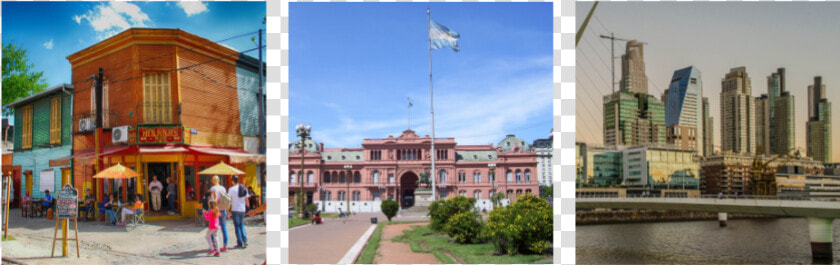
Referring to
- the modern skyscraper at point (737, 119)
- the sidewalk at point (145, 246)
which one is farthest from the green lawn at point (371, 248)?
the modern skyscraper at point (737, 119)

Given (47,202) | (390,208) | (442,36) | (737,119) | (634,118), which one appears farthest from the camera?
(634,118)

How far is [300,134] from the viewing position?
496 cm

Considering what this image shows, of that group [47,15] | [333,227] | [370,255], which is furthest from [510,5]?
[47,15]

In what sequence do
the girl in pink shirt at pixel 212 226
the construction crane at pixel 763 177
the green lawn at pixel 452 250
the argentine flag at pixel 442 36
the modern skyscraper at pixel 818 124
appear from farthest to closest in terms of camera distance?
the construction crane at pixel 763 177 < the modern skyscraper at pixel 818 124 < the argentine flag at pixel 442 36 < the green lawn at pixel 452 250 < the girl in pink shirt at pixel 212 226

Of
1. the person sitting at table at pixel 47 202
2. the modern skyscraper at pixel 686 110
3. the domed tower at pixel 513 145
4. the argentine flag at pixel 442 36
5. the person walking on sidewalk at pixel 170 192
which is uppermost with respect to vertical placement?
the modern skyscraper at pixel 686 110

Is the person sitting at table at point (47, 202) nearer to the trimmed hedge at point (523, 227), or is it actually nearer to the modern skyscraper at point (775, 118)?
the trimmed hedge at point (523, 227)

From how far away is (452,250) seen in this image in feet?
17.7

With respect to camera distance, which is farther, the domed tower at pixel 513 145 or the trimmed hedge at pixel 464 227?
the trimmed hedge at pixel 464 227

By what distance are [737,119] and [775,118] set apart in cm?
497

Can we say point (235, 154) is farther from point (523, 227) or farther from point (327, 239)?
point (523, 227)

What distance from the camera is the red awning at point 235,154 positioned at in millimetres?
3992

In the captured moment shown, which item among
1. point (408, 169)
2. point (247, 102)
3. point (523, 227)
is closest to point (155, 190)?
point (247, 102)

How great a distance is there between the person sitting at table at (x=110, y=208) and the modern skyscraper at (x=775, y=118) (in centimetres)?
1521

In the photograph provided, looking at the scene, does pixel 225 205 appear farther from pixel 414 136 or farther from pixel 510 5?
pixel 510 5
